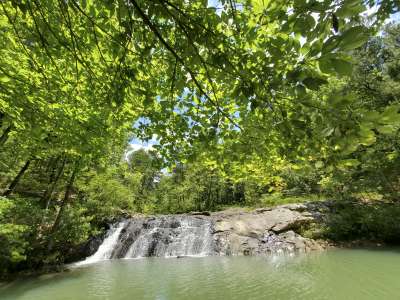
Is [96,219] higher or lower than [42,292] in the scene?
higher

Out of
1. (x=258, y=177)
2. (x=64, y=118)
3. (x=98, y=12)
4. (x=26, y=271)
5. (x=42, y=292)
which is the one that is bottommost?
(x=42, y=292)

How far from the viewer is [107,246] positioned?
1576cm

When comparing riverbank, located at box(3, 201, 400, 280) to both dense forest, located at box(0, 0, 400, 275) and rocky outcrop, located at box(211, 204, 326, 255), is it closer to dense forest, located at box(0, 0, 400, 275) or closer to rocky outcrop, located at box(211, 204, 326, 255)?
rocky outcrop, located at box(211, 204, 326, 255)

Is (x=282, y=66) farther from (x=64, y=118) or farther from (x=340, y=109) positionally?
(x=64, y=118)

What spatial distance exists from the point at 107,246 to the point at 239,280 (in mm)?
9787

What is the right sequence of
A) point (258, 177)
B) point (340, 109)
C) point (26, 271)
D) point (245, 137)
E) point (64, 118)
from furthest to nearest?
1. point (26, 271)
2. point (64, 118)
3. point (258, 177)
4. point (245, 137)
5. point (340, 109)

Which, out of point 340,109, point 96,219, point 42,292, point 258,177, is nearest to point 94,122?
point 258,177

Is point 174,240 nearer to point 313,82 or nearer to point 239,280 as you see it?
point 239,280

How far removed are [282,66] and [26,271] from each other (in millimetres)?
13399

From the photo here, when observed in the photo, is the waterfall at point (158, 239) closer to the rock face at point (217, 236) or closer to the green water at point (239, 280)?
the rock face at point (217, 236)

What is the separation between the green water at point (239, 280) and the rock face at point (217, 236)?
182 centimetres

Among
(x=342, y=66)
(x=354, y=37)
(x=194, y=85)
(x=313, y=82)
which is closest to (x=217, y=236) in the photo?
(x=194, y=85)

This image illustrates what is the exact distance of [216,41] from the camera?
6.34ft

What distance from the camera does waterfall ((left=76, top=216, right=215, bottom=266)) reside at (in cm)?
1485
